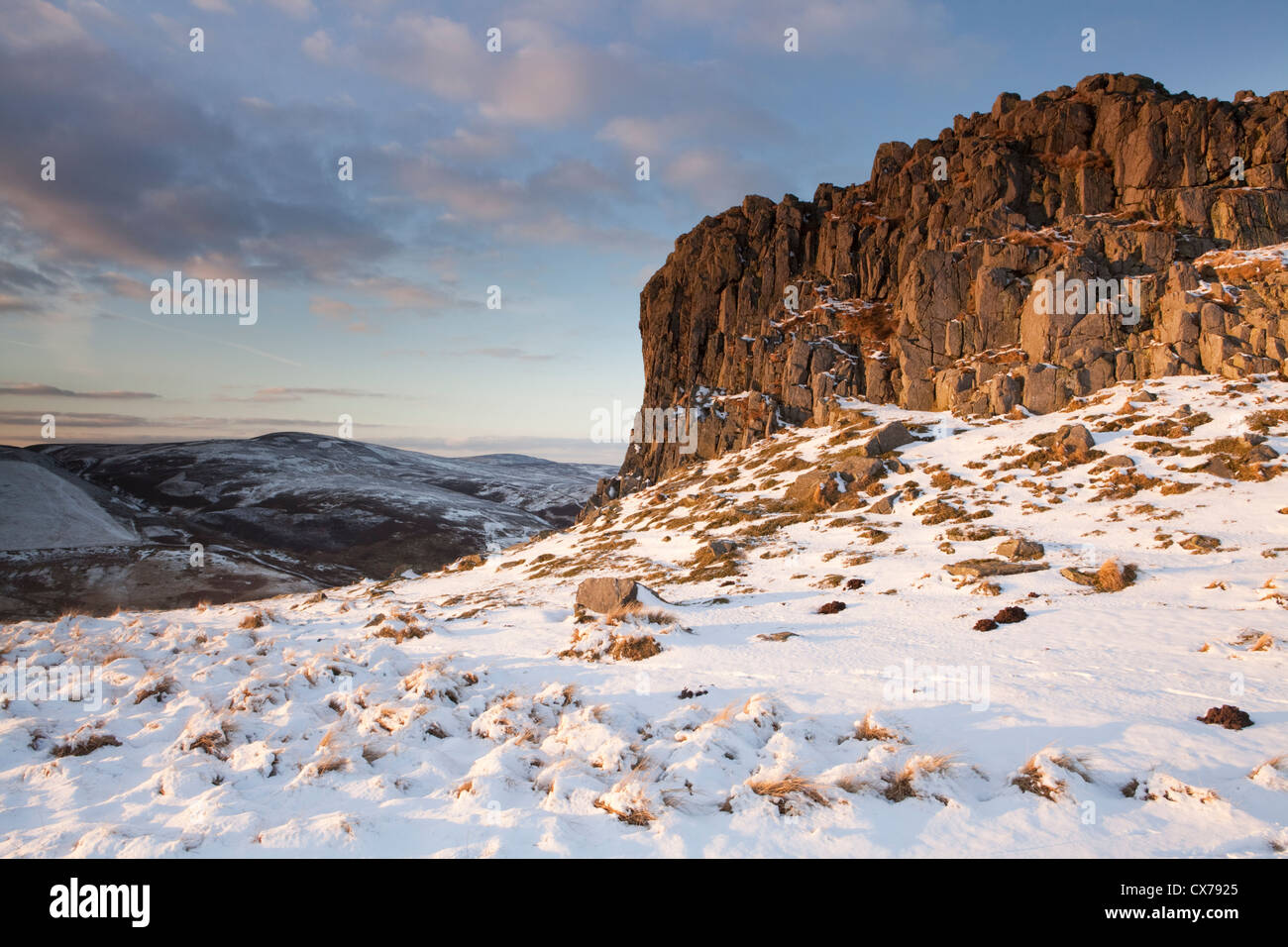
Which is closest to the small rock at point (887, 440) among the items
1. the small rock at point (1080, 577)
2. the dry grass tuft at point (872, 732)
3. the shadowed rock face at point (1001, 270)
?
the shadowed rock face at point (1001, 270)

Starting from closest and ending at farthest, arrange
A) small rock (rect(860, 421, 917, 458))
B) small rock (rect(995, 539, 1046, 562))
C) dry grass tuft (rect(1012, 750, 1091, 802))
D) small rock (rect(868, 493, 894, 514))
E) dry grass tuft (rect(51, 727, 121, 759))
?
1. dry grass tuft (rect(1012, 750, 1091, 802))
2. dry grass tuft (rect(51, 727, 121, 759))
3. small rock (rect(995, 539, 1046, 562))
4. small rock (rect(868, 493, 894, 514))
5. small rock (rect(860, 421, 917, 458))

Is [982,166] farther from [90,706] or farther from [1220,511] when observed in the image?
[90,706]

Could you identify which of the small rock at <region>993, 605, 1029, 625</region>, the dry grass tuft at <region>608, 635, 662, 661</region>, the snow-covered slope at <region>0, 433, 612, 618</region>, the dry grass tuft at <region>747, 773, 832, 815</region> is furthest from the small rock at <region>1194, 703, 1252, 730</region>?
the snow-covered slope at <region>0, 433, 612, 618</region>

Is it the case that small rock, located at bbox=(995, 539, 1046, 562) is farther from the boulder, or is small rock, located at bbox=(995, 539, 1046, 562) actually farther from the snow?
the snow

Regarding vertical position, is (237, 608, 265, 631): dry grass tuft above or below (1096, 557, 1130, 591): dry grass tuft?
below

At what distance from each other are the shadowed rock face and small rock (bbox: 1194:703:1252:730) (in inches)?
1890

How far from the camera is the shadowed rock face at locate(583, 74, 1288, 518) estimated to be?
50562 mm

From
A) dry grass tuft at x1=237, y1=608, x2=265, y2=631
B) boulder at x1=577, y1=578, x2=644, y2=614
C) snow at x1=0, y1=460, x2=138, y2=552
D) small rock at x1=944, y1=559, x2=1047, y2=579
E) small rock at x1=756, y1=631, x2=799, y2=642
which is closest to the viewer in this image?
small rock at x1=756, y1=631, x2=799, y2=642

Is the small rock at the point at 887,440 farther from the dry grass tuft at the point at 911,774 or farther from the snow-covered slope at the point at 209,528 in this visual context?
the snow-covered slope at the point at 209,528

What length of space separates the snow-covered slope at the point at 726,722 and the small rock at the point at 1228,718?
253 millimetres

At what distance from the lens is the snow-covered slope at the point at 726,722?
7.10m

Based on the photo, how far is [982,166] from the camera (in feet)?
237
